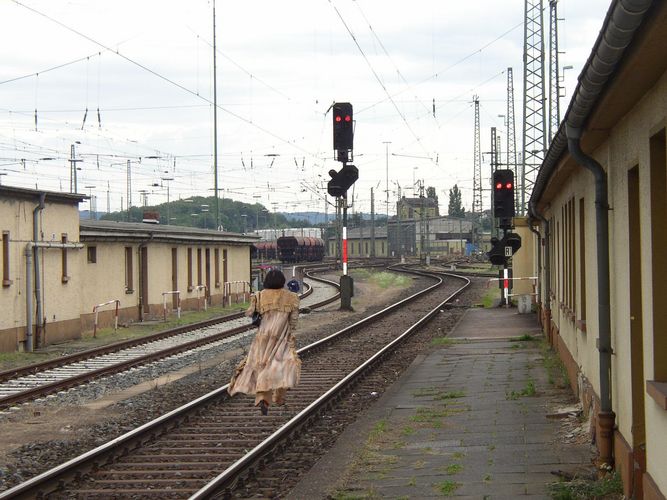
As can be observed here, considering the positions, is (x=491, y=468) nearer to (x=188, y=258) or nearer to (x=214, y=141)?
(x=188, y=258)

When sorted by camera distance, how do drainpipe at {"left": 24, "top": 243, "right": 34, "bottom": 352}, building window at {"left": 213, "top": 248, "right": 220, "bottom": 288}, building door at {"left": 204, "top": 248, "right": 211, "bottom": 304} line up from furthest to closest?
building window at {"left": 213, "top": 248, "right": 220, "bottom": 288} < building door at {"left": 204, "top": 248, "right": 211, "bottom": 304} < drainpipe at {"left": 24, "top": 243, "right": 34, "bottom": 352}

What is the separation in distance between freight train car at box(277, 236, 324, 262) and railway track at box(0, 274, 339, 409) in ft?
148

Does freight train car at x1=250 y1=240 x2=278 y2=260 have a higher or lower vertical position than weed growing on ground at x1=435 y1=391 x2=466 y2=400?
higher

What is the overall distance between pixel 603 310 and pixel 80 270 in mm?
19170

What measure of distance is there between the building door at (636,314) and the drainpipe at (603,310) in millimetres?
866

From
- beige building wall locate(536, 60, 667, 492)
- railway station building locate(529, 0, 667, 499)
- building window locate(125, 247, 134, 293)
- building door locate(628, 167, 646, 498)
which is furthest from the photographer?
building window locate(125, 247, 134, 293)

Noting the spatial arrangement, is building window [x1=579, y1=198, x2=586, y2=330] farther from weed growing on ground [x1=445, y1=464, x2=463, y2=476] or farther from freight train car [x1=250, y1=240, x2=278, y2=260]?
freight train car [x1=250, y1=240, x2=278, y2=260]

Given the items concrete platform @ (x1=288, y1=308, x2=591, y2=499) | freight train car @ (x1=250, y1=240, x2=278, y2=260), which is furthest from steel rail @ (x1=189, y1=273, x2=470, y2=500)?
freight train car @ (x1=250, y1=240, x2=278, y2=260)

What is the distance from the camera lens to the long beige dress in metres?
9.09

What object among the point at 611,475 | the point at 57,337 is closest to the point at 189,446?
the point at 611,475

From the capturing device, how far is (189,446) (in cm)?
1027

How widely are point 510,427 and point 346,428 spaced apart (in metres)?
1.90

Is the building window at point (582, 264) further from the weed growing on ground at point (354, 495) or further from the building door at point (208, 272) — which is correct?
the building door at point (208, 272)

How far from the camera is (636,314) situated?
684cm
